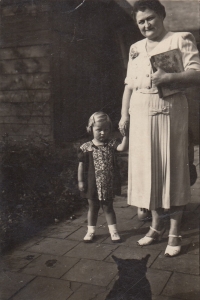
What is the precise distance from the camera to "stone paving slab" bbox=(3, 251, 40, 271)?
249 centimetres

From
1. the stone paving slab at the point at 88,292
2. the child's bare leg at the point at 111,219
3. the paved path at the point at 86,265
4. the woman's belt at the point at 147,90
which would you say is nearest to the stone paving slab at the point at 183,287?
the paved path at the point at 86,265

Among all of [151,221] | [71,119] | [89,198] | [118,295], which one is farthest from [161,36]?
[118,295]

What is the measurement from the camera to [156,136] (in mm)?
2520

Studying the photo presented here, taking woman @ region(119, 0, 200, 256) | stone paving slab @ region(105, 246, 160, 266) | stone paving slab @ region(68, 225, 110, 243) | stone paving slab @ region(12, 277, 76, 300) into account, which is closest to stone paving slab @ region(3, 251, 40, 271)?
stone paving slab @ region(12, 277, 76, 300)

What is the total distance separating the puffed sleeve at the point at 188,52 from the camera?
2.35m

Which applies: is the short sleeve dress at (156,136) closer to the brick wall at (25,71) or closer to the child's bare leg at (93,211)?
the child's bare leg at (93,211)

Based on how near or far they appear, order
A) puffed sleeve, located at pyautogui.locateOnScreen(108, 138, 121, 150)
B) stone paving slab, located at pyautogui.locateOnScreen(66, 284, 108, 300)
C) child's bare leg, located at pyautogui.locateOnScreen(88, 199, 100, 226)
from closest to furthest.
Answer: stone paving slab, located at pyautogui.locateOnScreen(66, 284, 108, 300) → puffed sleeve, located at pyautogui.locateOnScreen(108, 138, 121, 150) → child's bare leg, located at pyautogui.locateOnScreen(88, 199, 100, 226)

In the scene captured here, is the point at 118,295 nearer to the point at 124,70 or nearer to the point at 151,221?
the point at 151,221

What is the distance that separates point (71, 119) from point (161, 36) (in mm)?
810

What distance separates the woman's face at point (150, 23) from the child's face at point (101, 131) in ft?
2.14

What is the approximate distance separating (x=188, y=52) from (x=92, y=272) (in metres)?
1.53

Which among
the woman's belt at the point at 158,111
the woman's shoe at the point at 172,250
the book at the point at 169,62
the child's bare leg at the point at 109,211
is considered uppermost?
the book at the point at 169,62

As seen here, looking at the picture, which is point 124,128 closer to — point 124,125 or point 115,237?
point 124,125

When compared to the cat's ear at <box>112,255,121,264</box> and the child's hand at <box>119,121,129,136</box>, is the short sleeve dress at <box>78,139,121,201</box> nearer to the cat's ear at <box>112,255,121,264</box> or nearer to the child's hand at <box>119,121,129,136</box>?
the child's hand at <box>119,121,129,136</box>
